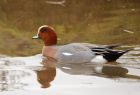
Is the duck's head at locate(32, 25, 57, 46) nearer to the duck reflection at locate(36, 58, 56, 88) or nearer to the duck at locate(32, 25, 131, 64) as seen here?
the duck at locate(32, 25, 131, 64)

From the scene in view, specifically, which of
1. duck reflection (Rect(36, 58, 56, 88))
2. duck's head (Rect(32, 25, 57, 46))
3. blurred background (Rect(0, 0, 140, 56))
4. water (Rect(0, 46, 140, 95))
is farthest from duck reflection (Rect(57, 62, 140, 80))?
blurred background (Rect(0, 0, 140, 56))

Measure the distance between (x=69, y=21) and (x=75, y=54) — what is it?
288 cm

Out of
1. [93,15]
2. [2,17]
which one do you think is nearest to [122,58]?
[93,15]

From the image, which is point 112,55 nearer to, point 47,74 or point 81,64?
point 81,64

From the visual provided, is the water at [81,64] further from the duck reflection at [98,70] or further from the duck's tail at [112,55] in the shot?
the duck's tail at [112,55]

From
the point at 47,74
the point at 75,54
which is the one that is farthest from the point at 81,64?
the point at 47,74

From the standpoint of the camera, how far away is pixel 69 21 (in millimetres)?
10711

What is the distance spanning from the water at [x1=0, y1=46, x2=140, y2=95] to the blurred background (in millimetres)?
640

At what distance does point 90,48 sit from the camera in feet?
25.6

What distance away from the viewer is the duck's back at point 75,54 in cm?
780

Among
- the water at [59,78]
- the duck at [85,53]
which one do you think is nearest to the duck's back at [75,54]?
the duck at [85,53]

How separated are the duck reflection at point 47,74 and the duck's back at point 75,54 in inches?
7.2

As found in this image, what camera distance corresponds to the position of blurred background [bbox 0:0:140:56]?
8.95 m

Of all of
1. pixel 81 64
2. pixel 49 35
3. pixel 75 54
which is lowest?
pixel 81 64
